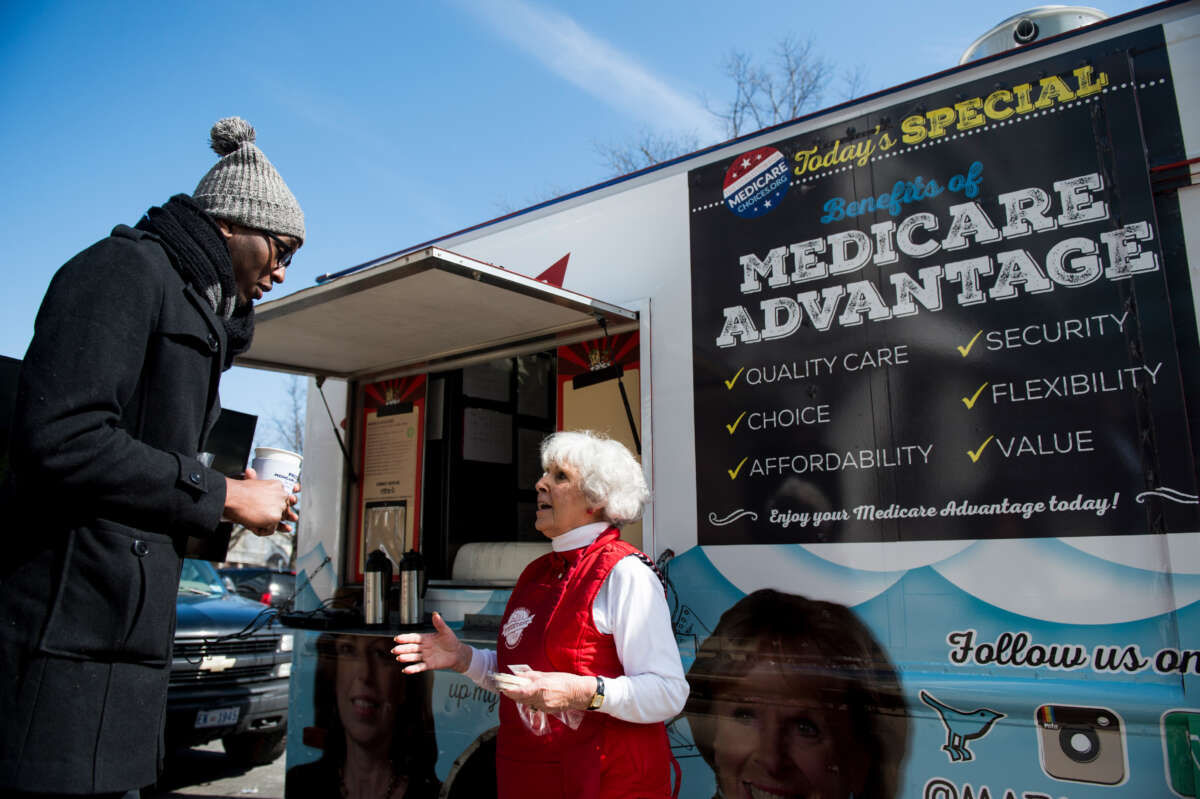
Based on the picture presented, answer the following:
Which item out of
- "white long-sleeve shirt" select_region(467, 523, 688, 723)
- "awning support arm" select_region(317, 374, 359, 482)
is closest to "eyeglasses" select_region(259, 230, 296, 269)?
"white long-sleeve shirt" select_region(467, 523, 688, 723)

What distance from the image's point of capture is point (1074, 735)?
2074mm

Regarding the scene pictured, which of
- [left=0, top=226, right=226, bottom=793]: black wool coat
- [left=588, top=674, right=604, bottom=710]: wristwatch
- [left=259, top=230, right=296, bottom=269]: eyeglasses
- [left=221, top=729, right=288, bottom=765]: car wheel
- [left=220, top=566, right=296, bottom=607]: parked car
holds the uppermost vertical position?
[left=259, top=230, right=296, bottom=269]: eyeglasses

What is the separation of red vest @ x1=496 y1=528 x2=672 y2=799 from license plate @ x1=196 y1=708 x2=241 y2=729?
4370 mm

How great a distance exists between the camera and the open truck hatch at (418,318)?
3197 millimetres

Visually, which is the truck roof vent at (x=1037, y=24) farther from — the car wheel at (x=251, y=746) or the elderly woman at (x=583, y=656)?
the car wheel at (x=251, y=746)

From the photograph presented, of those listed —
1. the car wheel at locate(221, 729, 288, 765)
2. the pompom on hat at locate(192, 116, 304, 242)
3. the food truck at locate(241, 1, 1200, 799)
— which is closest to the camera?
the pompom on hat at locate(192, 116, 304, 242)

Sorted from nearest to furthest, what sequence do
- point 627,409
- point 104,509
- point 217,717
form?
point 104,509 < point 627,409 < point 217,717

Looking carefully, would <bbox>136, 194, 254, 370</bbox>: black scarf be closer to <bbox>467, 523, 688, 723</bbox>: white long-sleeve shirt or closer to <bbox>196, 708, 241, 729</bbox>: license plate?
<bbox>467, 523, 688, 723</bbox>: white long-sleeve shirt

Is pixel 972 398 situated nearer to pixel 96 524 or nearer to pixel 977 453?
pixel 977 453

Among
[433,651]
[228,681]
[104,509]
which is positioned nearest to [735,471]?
[433,651]

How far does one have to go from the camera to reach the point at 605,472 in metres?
2.35

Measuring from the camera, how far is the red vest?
196 cm

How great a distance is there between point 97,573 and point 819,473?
2041 mm

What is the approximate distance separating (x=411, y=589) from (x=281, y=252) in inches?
101
